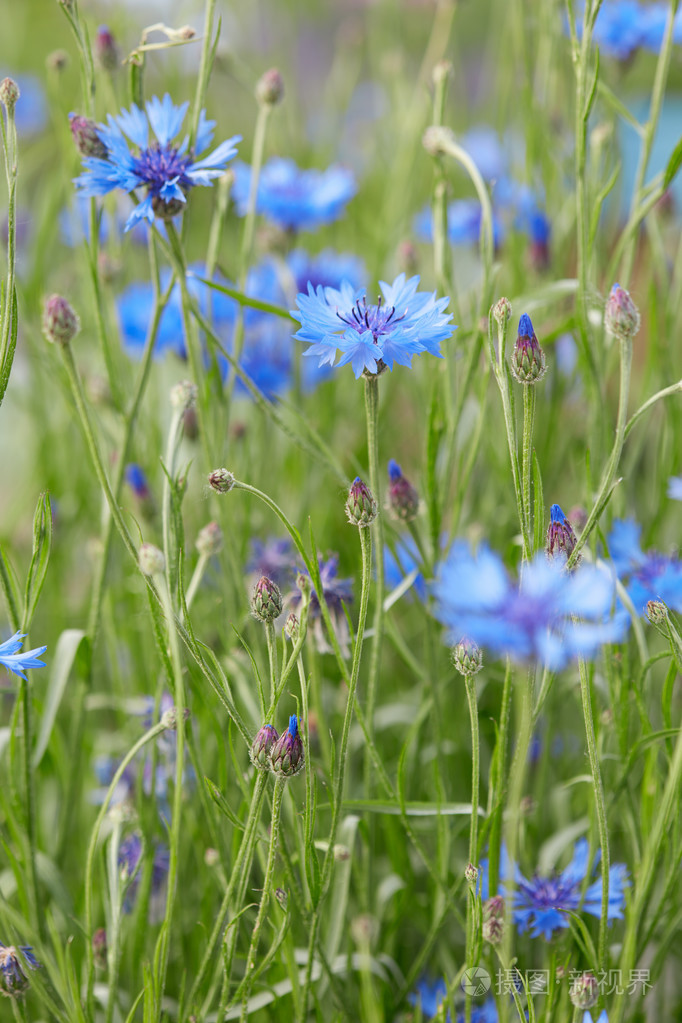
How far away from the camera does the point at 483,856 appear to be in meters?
0.63

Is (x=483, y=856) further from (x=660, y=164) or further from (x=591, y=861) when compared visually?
(x=660, y=164)

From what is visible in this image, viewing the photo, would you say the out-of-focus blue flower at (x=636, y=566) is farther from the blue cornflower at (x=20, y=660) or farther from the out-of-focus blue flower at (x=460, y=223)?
the out-of-focus blue flower at (x=460, y=223)

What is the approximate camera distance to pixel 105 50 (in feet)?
2.24

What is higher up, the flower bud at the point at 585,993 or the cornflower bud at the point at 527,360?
the cornflower bud at the point at 527,360

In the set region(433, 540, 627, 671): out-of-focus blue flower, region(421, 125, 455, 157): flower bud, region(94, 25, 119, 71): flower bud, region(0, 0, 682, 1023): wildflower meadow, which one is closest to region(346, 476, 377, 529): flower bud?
region(0, 0, 682, 1023): wildflower meadow

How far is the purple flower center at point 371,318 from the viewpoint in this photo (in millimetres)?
474

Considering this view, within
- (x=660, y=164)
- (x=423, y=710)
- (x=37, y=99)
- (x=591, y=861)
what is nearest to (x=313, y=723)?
(x=423, y=710)

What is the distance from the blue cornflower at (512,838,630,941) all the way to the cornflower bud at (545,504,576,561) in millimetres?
216

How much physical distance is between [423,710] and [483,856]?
115mm

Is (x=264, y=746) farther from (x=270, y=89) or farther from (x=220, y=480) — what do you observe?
(x=270, y=89)

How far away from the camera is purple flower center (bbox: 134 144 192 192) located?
526 mm

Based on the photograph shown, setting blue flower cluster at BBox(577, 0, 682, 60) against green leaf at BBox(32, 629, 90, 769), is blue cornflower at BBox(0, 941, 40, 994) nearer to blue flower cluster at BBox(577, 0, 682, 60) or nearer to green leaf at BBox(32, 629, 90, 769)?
green leaf at BBox(32, 629, 90, 769)

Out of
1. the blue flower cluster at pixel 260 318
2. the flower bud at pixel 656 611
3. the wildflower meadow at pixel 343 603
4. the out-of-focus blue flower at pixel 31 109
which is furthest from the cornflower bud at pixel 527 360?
the out-of-focus blue flower at pixel 31 109

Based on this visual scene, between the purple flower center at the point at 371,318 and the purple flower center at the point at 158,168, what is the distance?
13 cm
